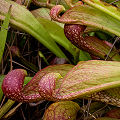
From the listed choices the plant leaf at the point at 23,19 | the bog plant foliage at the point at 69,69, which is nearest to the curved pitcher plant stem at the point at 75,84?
the bog plant foliage at the point at 69,69

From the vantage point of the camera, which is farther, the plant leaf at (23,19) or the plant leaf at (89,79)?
the plant leaf at (23,19)

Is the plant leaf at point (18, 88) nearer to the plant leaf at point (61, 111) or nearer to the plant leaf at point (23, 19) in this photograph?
the plant leaf at point (61, 111)

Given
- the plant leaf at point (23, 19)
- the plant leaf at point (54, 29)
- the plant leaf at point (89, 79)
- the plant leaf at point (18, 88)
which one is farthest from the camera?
the plant leaf at point (54, 29)

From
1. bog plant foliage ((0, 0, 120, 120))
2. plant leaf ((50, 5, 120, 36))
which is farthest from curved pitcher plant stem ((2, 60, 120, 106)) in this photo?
plant leaf ((50, 5, 120, 36))

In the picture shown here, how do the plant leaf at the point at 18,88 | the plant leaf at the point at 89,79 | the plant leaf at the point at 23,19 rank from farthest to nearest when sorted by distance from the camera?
the plant leaf at the point at 23,19 < the plant leaf at the point at 18,88 < the plant leaf at the point at 89,79

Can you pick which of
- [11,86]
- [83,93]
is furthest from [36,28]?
[83,93]

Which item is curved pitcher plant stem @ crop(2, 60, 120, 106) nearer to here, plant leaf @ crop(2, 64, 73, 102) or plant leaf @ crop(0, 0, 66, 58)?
plant leaf @ crop(2, 64, 73, 102)

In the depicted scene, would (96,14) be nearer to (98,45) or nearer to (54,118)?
(98,45)
